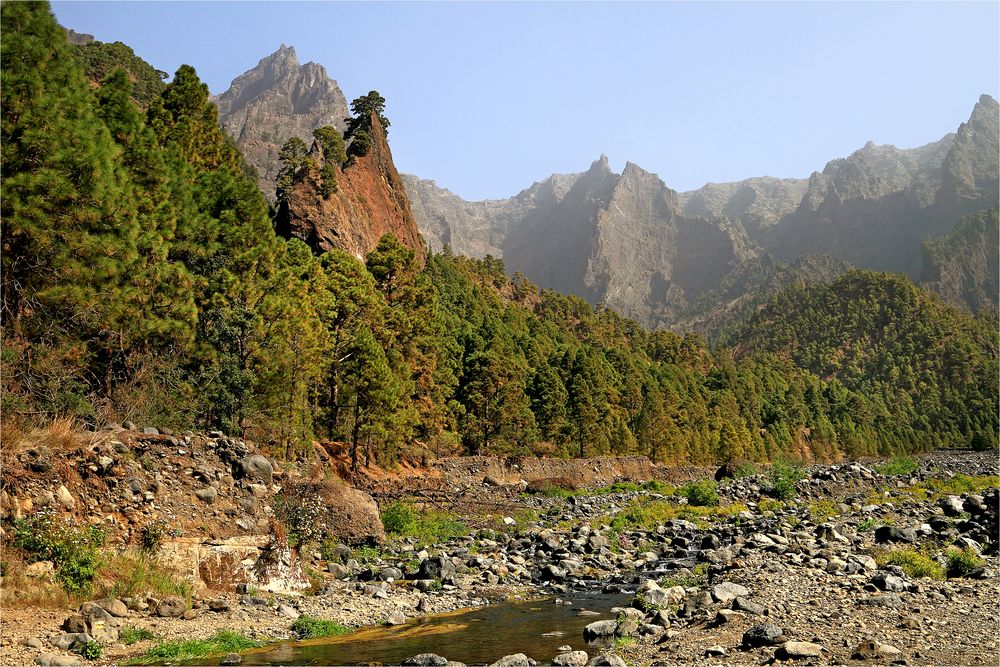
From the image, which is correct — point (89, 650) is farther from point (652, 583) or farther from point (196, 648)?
point (652, 583)

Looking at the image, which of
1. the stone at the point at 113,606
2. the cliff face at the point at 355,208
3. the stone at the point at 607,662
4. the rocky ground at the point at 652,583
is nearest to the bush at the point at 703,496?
the rocky ground at the point at 652,583

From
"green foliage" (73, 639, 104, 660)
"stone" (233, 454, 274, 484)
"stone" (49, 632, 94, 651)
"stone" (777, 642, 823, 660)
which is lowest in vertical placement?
"green foliage" (73, 639, 104, 660)

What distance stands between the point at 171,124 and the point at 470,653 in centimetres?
3575

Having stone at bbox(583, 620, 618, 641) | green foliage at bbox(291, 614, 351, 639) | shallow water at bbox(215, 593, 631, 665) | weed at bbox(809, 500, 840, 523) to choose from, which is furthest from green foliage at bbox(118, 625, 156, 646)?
weed at bbox(809, 500, 840, 523)

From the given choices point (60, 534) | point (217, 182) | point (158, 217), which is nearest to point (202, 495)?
point (60, 534)

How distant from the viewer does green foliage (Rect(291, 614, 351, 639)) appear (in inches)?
507

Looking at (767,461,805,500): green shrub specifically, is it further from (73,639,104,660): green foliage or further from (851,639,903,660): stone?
(73,639,104,660): green foliage

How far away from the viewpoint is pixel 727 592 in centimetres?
1391

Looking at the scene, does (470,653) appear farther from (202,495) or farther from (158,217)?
(158,217)

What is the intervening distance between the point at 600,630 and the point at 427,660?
3.60 meters

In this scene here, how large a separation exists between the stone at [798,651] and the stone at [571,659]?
2855 mm

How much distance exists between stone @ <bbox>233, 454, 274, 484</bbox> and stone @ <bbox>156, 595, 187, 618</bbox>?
4624 millimetres

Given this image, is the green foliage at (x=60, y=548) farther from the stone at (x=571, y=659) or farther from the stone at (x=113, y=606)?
the stone at (x=571, y=659)

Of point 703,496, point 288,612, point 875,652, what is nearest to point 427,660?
point 288,612
